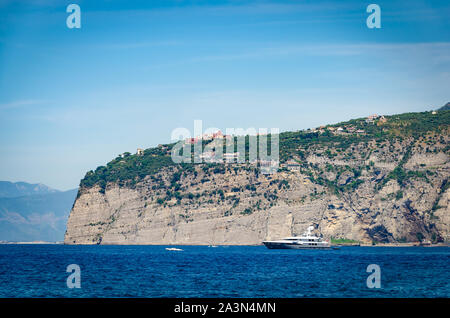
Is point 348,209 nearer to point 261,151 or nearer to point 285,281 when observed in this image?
point 261,151

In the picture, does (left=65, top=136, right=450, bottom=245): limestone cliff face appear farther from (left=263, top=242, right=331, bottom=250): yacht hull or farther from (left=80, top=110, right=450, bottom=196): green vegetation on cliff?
(left=263, top=242, right=331, bottom=250): yacht hull

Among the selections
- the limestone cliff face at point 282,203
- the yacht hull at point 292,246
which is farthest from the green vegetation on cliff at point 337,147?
the yacht hull at point 292,246

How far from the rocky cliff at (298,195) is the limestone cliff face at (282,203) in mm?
223

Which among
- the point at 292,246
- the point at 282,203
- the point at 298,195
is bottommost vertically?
the point at 292,246

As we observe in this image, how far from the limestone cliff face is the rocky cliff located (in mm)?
223

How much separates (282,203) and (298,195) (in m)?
4.08

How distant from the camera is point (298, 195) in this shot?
13562 centimetres

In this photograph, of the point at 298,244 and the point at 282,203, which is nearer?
the point at 298,244

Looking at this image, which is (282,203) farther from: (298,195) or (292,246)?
(292,246)

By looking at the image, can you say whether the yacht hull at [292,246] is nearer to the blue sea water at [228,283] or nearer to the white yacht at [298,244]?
the white yacht at [298,244]

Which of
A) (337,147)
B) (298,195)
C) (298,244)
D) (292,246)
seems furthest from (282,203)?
(337,147)

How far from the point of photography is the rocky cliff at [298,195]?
428 ft

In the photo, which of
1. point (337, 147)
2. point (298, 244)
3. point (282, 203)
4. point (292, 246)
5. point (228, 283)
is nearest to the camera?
point (228, 283)

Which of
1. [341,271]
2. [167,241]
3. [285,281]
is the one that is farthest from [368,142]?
[285,281]
